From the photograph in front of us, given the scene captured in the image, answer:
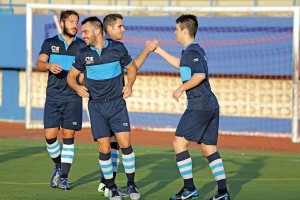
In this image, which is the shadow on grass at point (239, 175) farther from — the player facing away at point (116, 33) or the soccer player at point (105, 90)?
the soccer player at point (105, 90)

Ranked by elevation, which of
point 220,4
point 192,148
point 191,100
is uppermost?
point 220,4

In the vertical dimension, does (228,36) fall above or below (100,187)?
above

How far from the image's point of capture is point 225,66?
23.5m

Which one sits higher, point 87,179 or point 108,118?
point 108,118

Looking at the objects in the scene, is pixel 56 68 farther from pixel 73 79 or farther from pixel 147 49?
pixel 147 49

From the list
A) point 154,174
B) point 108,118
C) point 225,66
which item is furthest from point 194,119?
point 225,66

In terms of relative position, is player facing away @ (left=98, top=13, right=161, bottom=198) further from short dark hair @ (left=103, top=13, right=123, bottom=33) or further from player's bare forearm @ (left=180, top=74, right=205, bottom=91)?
player's bare forearm @ (left=180, top=74, right=205, bottom=91)

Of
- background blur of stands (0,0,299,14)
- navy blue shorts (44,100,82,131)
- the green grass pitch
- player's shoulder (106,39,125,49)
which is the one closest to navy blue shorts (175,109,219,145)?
the green grass pitch

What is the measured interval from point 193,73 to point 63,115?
2.56 m

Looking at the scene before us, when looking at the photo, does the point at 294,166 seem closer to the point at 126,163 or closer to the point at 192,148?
the point at 192,148

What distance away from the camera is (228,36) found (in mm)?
23297

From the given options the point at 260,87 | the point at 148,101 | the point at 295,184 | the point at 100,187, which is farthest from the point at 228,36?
the point at 100,187

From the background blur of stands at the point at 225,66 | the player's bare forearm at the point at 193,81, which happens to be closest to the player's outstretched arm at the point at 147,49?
the player's bare forearm at the point at 193,81

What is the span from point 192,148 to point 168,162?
129 inches
